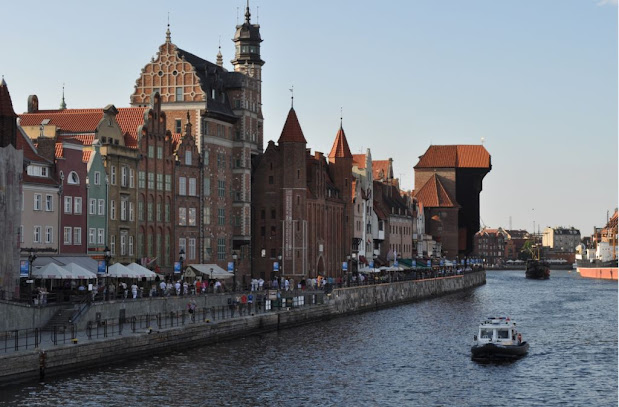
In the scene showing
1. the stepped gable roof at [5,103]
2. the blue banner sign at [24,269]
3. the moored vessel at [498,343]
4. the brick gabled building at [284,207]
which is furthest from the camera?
the brick gabled building at [284,207]

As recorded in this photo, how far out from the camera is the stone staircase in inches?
2795

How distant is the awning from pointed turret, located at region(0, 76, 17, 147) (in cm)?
3955

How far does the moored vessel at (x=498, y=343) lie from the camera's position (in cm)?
7950

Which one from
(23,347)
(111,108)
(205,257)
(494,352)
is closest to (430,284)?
(205,257)

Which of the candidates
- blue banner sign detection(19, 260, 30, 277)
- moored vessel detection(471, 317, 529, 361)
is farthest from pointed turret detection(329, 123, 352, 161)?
blue banner sign detection(19, 260, 30, 277)

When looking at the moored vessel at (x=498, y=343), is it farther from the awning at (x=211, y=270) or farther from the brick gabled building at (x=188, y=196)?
the brick gabled building at (x=188, y=196)

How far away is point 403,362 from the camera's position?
77.8 m

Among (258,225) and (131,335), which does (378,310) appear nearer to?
(258,225)

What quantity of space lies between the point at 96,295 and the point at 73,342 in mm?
15988

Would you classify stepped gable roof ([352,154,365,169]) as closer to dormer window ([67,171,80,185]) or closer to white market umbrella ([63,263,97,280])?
dormer window ([67,171,80,185])

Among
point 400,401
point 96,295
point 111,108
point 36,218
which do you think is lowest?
point 400,401

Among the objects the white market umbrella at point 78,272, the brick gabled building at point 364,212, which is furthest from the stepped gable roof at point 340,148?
the white market umbrella at point 78,272

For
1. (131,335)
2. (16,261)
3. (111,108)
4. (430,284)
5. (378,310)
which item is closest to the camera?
(131,335)

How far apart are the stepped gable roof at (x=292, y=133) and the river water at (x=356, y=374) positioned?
32.2m
